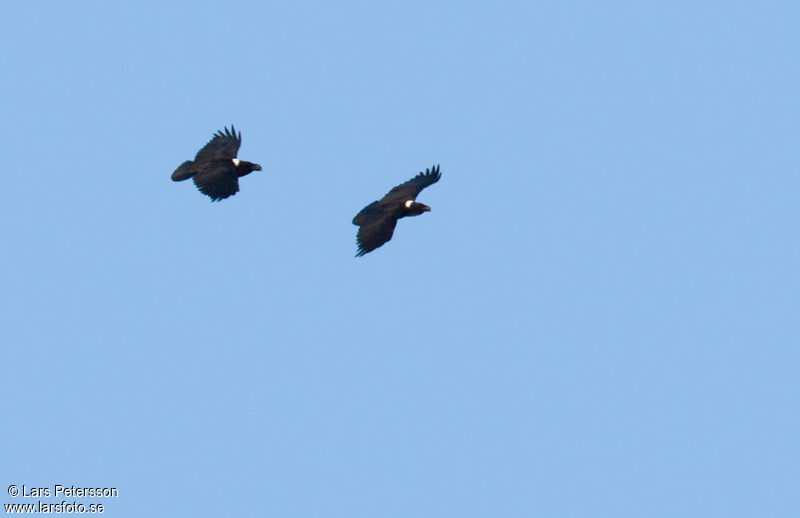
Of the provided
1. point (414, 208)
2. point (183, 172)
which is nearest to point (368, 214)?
point (414, 208)

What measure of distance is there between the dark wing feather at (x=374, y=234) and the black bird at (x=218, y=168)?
3.96 m

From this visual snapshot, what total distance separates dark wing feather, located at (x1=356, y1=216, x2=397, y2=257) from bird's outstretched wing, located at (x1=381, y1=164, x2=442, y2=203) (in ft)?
4.17

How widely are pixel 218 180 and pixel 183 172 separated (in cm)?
87

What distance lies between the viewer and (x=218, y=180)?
30.6 metres

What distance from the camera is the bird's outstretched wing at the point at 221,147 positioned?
102ft

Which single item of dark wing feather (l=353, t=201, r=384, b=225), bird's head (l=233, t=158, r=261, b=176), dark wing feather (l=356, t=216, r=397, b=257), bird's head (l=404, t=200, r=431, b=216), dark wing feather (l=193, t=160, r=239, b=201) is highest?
bird's head (l=233, t=158, r=261, b=176)

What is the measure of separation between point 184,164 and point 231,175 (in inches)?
46.6

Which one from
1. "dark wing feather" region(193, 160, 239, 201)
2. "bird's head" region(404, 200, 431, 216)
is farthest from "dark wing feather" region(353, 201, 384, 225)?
"dark wing feather" region(193, 160, 239, 201)

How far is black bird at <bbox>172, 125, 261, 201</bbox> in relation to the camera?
100 feet

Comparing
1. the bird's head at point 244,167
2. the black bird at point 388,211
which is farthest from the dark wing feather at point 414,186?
the bird's head at point 244,167

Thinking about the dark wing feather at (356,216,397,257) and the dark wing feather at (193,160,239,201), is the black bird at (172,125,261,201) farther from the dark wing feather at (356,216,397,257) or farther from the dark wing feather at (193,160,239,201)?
the dark wing feather at (356,216,397,257)

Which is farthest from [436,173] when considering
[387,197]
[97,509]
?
[97,509]

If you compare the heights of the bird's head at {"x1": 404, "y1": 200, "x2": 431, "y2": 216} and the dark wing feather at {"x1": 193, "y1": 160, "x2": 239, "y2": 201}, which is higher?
the dark wing feather at {"x1": 193, "y1": 160, "x2": 239, "y2": 201}

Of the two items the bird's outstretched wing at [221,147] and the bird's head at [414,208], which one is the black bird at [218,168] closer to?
the bird's outstretched wing at [221,147]
